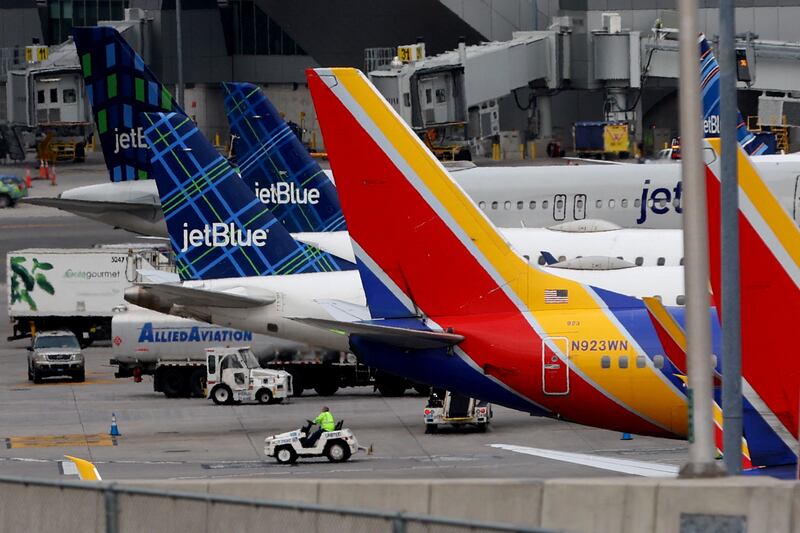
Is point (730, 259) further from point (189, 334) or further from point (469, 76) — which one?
point (469, 76)

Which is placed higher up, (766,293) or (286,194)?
(286,194)

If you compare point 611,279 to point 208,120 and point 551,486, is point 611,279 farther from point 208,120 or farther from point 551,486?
point 208,120

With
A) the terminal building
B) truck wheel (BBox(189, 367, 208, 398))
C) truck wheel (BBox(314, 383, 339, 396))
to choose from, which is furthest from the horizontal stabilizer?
the terminal building

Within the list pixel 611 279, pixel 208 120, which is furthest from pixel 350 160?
pixel 208 120

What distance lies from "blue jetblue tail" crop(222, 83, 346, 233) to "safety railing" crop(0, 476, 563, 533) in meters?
36.2

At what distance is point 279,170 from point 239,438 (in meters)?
14.9

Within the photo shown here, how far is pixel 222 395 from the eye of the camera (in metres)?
47.9

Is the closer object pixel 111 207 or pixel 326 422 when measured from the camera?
pixel 326 422

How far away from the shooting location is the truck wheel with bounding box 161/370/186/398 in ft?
163

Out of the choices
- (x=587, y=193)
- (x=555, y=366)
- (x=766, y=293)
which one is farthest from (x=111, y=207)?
(x=766, y=293)

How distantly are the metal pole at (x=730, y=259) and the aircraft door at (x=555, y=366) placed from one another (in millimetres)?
8487

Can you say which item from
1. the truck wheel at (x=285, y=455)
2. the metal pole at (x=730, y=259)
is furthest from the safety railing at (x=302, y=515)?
the truck wheel at (x=285, y=455)

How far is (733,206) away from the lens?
18.8m

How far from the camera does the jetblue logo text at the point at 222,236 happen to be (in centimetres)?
4375
